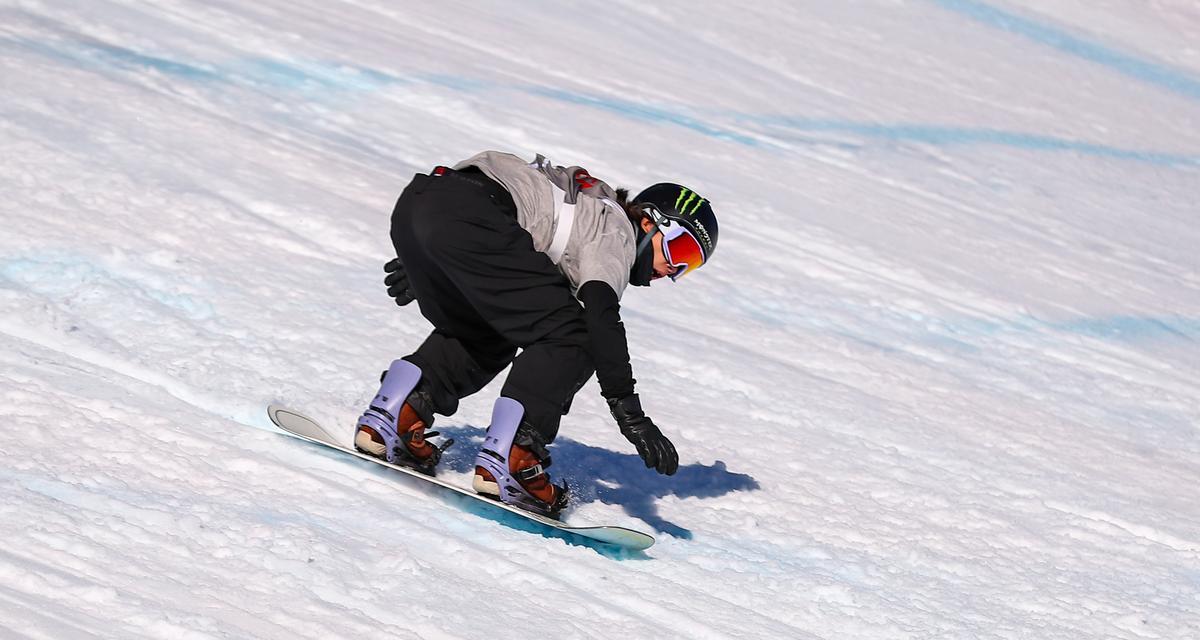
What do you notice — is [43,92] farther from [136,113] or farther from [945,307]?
[945,307]


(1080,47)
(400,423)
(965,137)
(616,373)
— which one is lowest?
(400,423)

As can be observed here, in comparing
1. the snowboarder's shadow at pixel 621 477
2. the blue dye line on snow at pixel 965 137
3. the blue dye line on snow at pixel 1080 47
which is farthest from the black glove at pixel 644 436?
the blue dye line on snow at pixel 1080 47

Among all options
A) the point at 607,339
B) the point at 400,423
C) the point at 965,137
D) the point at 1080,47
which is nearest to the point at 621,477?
the point at 400,423

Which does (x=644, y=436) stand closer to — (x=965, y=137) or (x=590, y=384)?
(x=590, y=384)

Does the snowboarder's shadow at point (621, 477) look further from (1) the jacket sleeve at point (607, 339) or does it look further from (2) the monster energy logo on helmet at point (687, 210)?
(2) the monster energy logo on helmet at point (687, 210)

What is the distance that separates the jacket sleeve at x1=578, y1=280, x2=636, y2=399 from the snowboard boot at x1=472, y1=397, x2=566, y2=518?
0.79 feet

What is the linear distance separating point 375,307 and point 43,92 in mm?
2214

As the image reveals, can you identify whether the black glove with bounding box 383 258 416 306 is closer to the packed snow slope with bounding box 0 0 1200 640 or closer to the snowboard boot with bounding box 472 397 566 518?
the packed snow slope with bounding box 0 0 1200 640

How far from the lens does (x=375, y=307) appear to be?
4.82 m

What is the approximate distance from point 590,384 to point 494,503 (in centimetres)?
142

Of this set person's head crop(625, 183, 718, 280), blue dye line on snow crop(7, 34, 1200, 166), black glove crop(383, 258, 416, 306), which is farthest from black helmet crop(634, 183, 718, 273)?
blue dye line on snow crop(7, 34, 1200, 166)

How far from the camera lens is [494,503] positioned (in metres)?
3.31

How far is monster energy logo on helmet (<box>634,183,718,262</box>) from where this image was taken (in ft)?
11.9

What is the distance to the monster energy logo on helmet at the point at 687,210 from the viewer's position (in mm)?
3619
